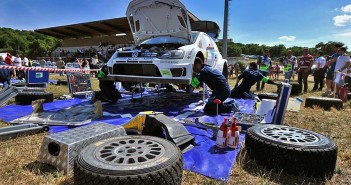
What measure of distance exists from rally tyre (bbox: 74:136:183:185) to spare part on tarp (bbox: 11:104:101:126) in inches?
90.1

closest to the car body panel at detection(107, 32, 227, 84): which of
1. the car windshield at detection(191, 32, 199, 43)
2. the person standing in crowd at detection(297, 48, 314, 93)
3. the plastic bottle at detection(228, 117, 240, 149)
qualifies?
the car windshield at detection(191, 32, 199, 43)

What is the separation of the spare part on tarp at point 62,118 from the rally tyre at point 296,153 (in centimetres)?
294

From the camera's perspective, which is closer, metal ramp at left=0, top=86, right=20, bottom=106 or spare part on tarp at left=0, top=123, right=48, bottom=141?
spare part on tarp at left=0, top=123, right=48, bottom=141

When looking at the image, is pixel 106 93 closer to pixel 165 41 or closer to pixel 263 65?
pixel 165 41

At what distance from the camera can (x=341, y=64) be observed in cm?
839

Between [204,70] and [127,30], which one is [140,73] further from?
[127,30]

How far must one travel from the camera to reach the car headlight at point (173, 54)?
18.2ft

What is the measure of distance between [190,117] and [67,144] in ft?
9.87

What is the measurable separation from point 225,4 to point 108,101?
9565 millimetres

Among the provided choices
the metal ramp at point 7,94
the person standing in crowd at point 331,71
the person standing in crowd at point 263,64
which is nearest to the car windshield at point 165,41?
the metal ramp at point 7,94

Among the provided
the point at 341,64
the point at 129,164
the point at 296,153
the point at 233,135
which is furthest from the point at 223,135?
the point at 341,64

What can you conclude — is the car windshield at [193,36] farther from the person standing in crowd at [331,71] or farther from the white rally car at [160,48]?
the person standing in crowd at [331,71]

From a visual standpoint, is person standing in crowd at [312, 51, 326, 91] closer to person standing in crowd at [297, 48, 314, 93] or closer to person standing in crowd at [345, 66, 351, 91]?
person standing in crowd at [297, 48, 314, 93]

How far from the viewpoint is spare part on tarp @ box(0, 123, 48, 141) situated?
3.52m
